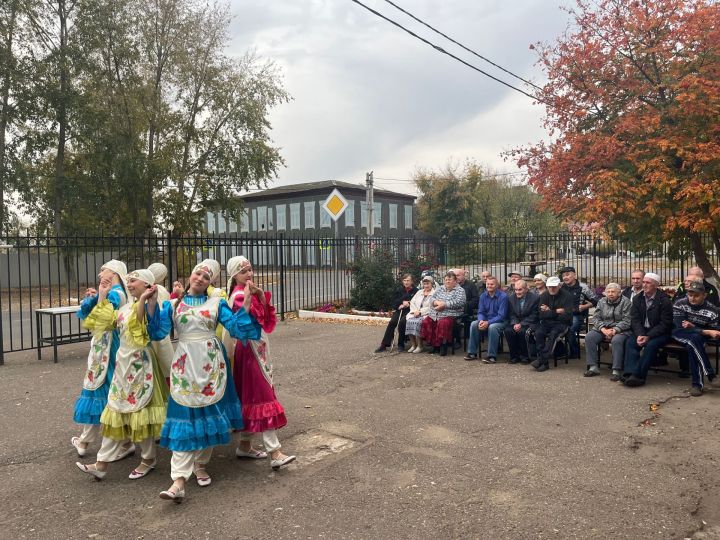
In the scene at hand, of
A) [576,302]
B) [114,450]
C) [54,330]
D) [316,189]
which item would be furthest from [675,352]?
[316,189]

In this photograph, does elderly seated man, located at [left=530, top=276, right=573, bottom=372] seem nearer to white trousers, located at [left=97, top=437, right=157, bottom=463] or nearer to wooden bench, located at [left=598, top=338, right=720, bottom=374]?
wooden bench, located at [left=598, top=338, right=720, bottom=374]

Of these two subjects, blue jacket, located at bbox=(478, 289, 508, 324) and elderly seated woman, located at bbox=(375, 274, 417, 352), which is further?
elderly seated woman, located at bbox=(375, 274, 417, 352)

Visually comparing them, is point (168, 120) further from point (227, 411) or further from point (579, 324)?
point (227, 411)

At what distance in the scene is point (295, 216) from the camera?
48.3 m

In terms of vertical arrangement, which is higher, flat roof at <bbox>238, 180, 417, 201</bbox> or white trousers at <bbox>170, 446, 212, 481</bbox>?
flat roof at <bbox>238, 180, 417, 201</bbox>

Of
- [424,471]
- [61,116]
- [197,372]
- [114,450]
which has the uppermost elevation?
[61,116]

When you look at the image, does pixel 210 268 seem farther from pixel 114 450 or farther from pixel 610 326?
pixel 610 326

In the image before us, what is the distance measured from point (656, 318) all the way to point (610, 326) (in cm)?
73

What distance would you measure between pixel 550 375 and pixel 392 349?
284 centimetres

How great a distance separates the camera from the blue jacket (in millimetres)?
8727

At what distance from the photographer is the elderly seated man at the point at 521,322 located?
8.41 meters

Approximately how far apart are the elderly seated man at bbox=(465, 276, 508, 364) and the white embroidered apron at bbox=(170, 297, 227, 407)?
5.20m

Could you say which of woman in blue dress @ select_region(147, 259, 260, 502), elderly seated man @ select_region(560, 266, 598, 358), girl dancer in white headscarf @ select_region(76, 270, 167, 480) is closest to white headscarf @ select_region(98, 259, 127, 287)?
girl dancer in white headscarf @ select_region(76, 270, 167, 480)

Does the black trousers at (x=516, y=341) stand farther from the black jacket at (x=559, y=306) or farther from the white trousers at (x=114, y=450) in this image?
the white trousers at (x=114, y=450)
